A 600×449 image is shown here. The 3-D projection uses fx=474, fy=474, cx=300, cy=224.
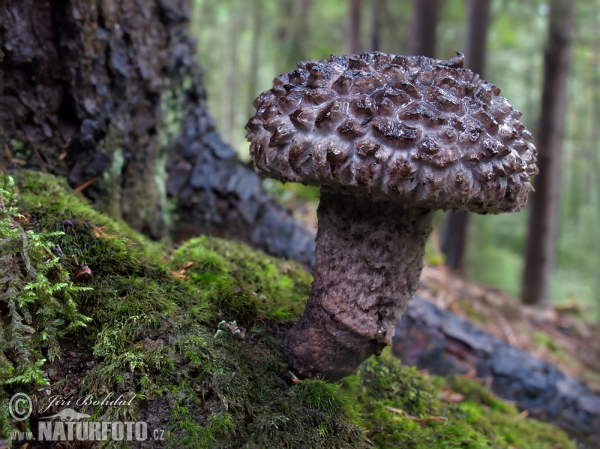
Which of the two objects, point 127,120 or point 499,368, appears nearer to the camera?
point 127,120

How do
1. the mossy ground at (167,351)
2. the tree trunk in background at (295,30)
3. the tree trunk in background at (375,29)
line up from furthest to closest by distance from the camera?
the tree trunk in background at (295,30) < the tree trunk in background at (375,29) < the mossy ground at (167,351)

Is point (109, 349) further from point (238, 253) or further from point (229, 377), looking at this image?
point (238, 253)

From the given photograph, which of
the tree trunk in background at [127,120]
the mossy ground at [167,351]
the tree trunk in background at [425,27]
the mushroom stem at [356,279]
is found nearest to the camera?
the mossy ground at [167,351]

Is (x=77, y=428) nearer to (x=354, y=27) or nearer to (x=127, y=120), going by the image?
(x=127, y=120)

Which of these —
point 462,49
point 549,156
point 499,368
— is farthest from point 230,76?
point 499,368

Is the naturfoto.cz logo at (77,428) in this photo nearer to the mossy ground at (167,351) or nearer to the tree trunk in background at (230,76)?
the mossy ground at (167,351)

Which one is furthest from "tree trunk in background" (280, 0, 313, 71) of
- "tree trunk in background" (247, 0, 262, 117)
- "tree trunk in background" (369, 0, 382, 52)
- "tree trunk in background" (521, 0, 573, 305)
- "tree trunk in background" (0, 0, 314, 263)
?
"tree trunk in background" (0, 0, 314, 263)

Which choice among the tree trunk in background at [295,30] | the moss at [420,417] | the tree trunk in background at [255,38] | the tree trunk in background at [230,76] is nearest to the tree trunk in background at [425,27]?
the tree trunk in background at [295,30]
